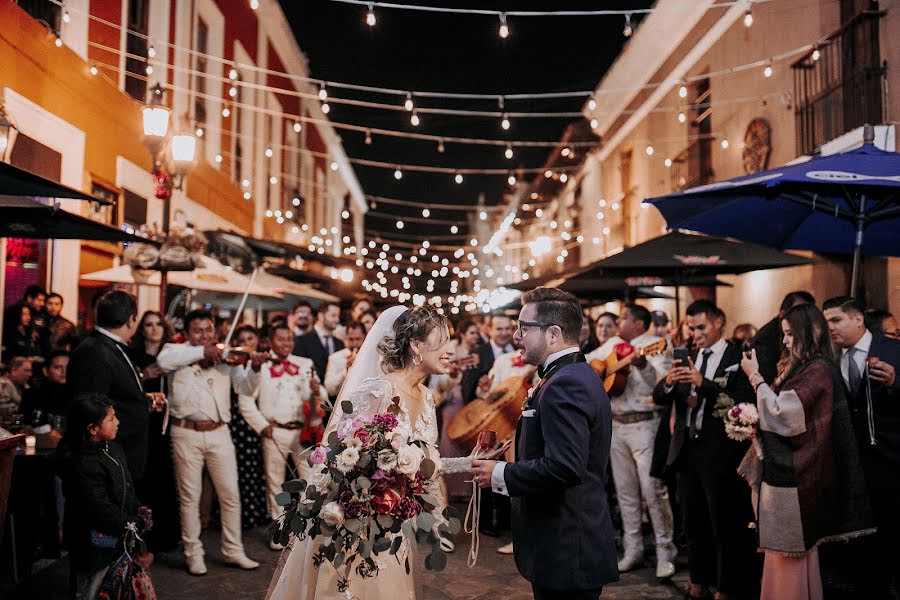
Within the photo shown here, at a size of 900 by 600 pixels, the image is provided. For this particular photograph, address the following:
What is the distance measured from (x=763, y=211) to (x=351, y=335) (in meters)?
4.37

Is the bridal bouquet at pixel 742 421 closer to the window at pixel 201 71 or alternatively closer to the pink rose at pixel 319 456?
the pink rose at pixel 319 456

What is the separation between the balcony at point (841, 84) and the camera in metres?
10.9

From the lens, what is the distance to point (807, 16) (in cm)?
1286

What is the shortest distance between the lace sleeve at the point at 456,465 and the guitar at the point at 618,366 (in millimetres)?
2855

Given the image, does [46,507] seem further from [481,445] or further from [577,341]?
[577,341]

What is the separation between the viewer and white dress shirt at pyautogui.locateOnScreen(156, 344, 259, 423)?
6598mm

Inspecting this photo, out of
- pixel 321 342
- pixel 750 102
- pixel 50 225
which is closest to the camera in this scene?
pixel 50 225

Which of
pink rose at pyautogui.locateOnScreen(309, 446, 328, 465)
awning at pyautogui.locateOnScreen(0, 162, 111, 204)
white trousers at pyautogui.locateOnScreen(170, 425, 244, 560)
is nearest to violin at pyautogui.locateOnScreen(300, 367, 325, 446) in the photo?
white trousers at pyautogui.locateOnScreen(170, 425, 244, 560)

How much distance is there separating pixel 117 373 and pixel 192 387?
0.85m

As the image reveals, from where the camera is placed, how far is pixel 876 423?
5.40 metres

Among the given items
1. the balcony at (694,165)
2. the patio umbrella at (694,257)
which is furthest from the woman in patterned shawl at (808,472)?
the balcony at (694,165)

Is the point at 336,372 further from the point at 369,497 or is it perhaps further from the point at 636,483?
the point at 369,497

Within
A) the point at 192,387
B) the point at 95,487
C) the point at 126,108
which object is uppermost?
the point at 126,108

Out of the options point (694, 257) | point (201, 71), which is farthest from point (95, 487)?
point (201, 71)
